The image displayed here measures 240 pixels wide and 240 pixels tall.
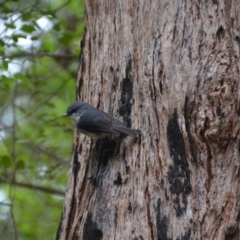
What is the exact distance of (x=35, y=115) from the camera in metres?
6.56

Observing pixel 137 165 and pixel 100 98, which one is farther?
pixel 100 98

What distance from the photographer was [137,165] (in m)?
3.46

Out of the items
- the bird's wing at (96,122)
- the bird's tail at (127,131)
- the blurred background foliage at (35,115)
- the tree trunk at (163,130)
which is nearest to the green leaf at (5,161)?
the blurred background foliage at (35,115)

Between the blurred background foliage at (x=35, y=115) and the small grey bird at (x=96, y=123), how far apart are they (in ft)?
3.50

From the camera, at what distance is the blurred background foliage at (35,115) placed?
5.00 meters

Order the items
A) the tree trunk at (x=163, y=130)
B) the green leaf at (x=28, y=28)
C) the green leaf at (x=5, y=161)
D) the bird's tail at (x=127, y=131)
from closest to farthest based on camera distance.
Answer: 1. the tree trunk at (x=163, y=130)
2. the bird's tail at (x=127, y=131)
3. the green leaf at (x=28, y=28)
4. the green leaf at (x=5, y=161)

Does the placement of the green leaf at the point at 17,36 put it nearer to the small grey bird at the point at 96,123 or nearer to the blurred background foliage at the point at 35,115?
the blurred background foliage at the point at 35,115

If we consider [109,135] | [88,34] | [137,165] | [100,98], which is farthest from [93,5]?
[137,165]

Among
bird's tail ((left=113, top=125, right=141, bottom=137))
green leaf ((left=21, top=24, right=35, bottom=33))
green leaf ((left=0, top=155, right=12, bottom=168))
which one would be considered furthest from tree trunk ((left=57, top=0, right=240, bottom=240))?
green leaf ((left=0, top=155, right=12, bottom=168))

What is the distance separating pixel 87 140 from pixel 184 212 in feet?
2.86

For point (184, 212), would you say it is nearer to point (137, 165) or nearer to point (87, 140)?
point (137, 165)

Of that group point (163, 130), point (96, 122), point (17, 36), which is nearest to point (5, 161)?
point (17, 36)

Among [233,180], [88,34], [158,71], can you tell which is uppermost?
[88,34]

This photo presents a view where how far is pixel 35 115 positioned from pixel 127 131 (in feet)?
10.6
